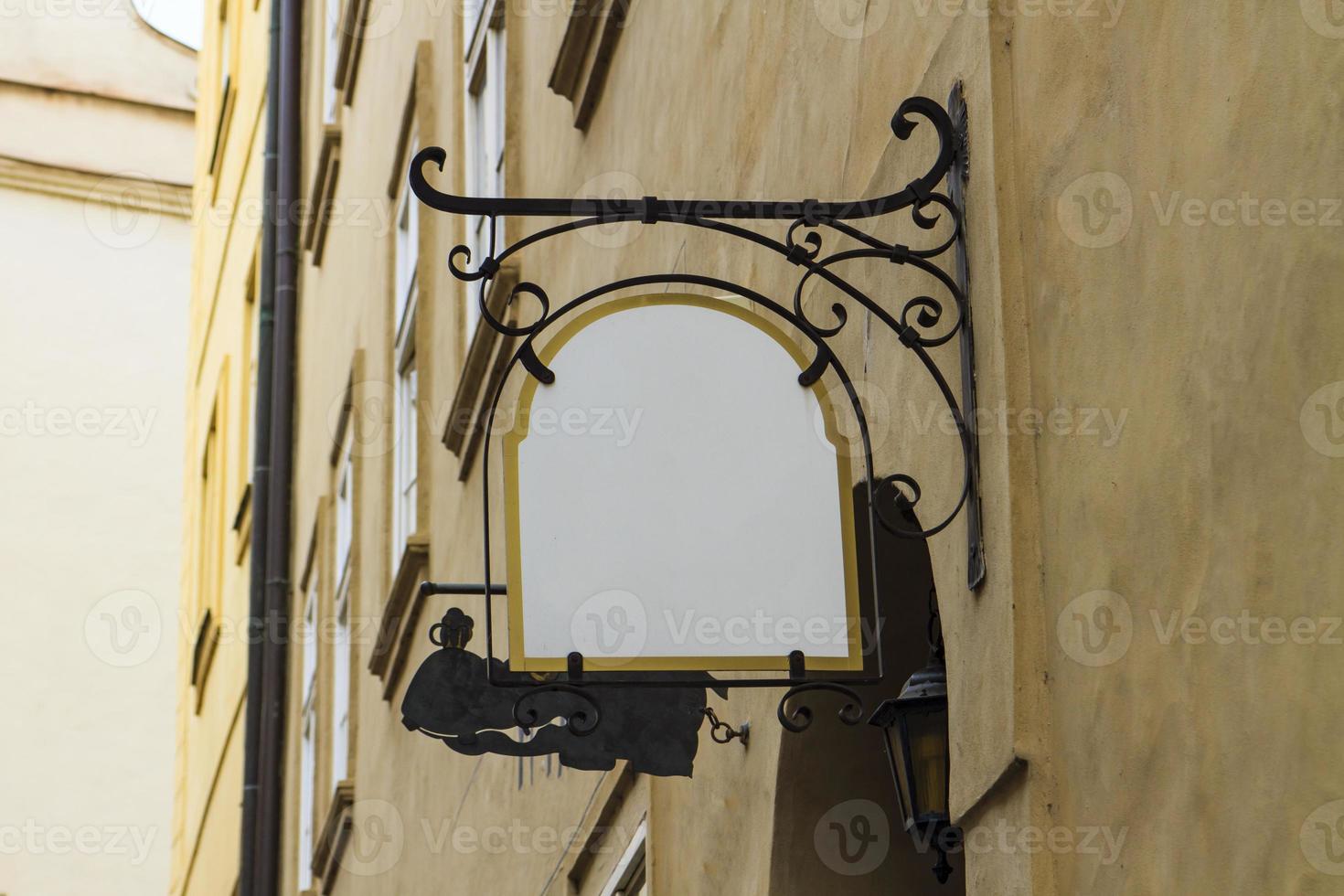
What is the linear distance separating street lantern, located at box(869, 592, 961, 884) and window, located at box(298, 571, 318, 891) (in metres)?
9.95

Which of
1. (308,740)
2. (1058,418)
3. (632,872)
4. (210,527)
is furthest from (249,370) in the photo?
(1058,418)

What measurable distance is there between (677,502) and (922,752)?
2.41 feet

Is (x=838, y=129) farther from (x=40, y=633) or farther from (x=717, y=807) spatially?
(x=40, y=633)

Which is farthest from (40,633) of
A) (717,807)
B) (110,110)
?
(717,807)

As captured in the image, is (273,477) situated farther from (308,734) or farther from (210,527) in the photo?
(210,527)

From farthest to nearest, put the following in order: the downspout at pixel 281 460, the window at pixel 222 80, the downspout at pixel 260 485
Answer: the window at pixel 222 80 < the downspout at pixel 260 485 < the downspout at pixel 281 460

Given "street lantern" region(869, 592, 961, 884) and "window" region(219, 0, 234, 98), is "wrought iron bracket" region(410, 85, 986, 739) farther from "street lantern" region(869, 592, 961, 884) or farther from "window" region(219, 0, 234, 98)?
"window" region(219, 0, 234, 98)

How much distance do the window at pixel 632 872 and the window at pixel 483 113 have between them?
3250 millimetres

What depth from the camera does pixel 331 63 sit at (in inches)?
649

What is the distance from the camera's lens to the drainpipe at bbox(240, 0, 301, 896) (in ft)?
50.8

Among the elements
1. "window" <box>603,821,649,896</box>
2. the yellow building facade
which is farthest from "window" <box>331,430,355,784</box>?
"window" <box>603,821,649,896</box>

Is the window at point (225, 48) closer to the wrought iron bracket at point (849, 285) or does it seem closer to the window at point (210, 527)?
the window at point (210, 527)

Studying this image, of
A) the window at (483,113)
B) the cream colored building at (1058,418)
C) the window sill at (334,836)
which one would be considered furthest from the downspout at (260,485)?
the cream colored building at (1058,418)

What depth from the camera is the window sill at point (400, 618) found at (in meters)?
10.1
